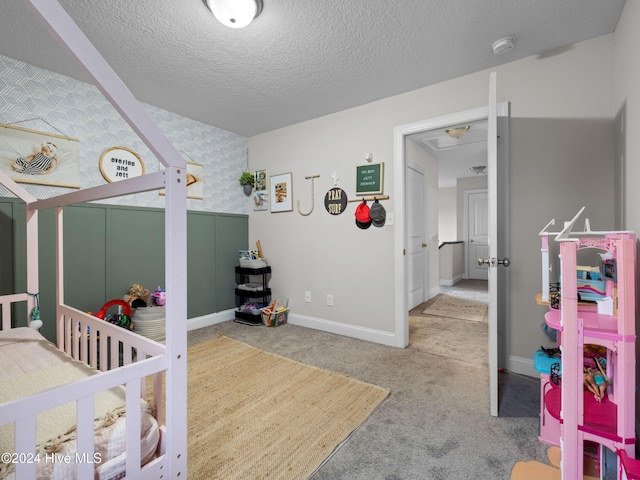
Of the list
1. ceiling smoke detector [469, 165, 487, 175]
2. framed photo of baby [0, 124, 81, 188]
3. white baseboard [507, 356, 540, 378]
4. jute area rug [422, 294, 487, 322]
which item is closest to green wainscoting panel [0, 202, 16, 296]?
framed photo of baby [0, 124, 81, 188]

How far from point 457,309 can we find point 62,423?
13.2 feet

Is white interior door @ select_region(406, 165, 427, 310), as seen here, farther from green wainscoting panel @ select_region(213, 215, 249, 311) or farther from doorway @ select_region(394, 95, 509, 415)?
green wainscoting panel @ select_region(213, 215, 249, 311)

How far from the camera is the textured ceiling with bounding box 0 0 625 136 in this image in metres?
1.60

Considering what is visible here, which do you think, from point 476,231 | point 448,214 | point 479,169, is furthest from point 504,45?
point 448,214

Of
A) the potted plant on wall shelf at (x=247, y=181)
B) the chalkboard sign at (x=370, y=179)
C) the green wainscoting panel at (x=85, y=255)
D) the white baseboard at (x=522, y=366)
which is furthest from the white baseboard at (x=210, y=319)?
the white baseboard at (x=522, y=366)

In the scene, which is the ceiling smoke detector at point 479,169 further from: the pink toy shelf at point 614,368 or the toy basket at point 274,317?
the pink toy shelf at point 614,368

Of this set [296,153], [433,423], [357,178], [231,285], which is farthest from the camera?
[231,285]

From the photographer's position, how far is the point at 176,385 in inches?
35.2

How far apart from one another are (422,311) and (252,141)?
9.99ft

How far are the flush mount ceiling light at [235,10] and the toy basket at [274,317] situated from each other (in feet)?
8.29

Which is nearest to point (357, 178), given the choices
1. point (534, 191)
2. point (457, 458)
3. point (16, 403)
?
point (534, 191)

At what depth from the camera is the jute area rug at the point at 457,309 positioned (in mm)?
3600

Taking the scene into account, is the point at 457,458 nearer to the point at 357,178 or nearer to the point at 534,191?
the point at 534,191

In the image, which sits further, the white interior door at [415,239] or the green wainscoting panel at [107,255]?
the white interior door at [415,239]
